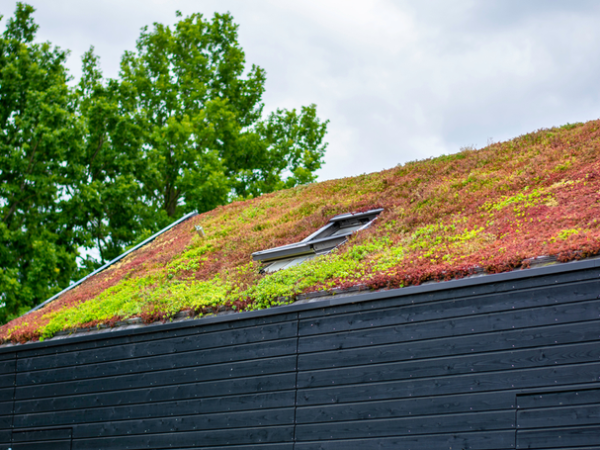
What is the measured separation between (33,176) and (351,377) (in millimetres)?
17598

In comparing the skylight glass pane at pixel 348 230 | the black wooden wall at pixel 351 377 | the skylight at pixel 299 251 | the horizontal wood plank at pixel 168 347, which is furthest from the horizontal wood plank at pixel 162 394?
the skylight glass pane at pixel 348 230

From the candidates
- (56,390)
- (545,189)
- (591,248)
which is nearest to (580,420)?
(591,248)

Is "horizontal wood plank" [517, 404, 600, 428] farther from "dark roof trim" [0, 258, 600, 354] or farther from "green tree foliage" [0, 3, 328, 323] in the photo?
"green tree foliage" [0, 3, 328, 323]

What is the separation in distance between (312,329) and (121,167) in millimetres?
17354

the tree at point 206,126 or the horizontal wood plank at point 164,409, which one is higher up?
the tree at point 206,126

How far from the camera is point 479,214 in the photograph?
30.4 feet

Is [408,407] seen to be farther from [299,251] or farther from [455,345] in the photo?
[299,251]

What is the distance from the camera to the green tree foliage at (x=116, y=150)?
2145 cm

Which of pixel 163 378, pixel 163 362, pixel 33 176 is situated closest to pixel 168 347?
pixel 163 362

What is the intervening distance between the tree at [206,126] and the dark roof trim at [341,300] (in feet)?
46.8

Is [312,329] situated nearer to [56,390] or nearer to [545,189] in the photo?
[545,189]

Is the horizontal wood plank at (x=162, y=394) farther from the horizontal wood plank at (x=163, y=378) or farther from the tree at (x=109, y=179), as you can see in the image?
the tree at (x=109, y=179)

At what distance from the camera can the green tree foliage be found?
21.5m

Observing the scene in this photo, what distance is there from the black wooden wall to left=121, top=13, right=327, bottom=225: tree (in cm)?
1479
